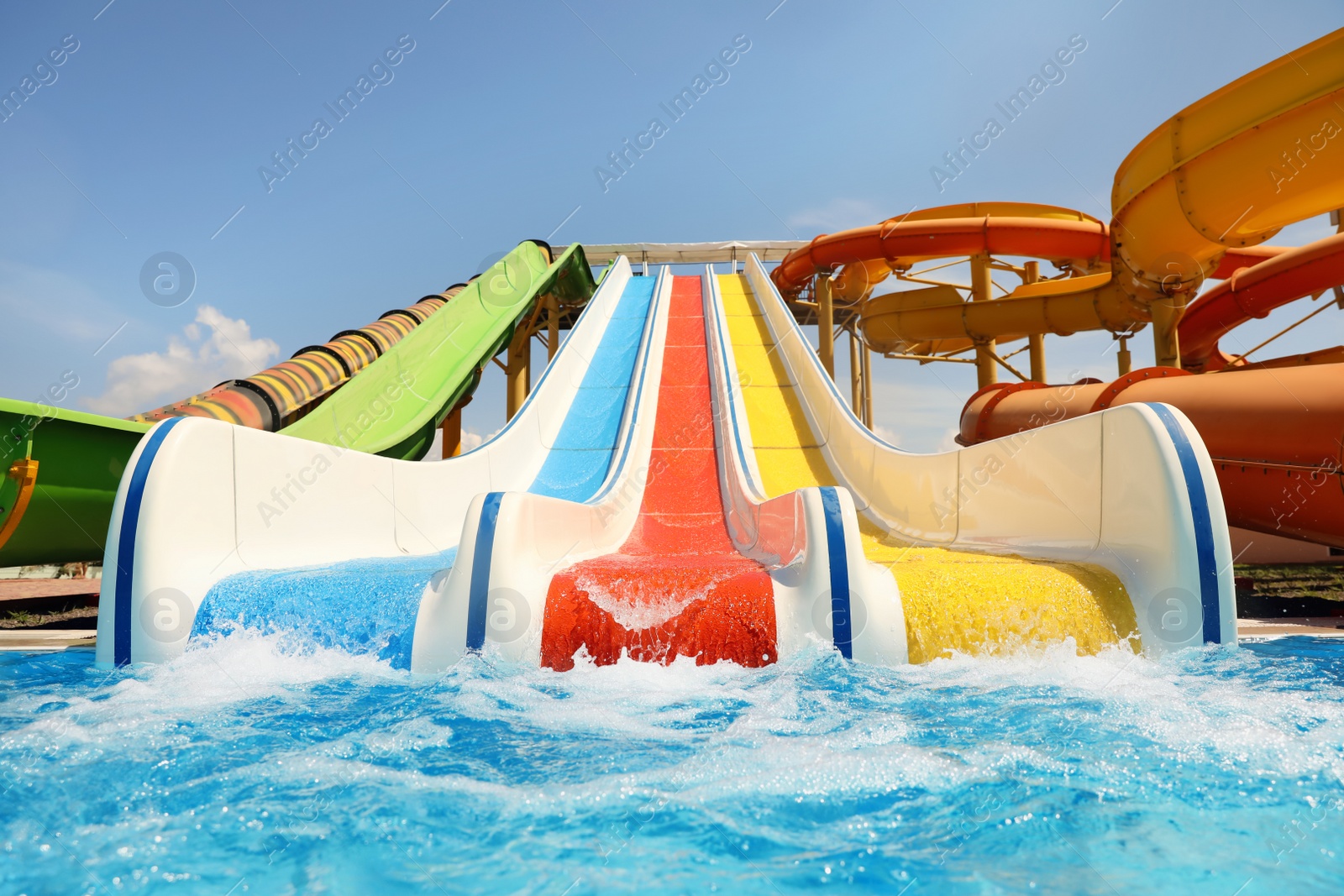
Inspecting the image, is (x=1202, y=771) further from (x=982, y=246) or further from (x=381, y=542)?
(x=982, y=246)

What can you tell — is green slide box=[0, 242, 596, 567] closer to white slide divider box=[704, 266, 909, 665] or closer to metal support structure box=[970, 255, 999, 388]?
white slide divider box=[704, 266, 909, 665]

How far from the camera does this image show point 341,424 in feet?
19.8

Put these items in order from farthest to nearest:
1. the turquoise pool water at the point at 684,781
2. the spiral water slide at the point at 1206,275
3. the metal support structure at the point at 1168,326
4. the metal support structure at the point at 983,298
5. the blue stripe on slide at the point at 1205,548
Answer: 1. the metal support structure at the point at 983,298
2. the metal support structure at the point at 1168,326
3. the spiral water slide at the point at 1206,275
4. the blue stripe on slide at the point at 1205,548
5. the turquoise pool water at the point at 684,781

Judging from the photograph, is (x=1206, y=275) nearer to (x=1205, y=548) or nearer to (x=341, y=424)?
(x=1205, y=548)

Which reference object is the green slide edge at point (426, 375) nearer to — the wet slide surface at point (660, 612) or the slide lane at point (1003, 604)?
the wet slide surface at point (660, 612)

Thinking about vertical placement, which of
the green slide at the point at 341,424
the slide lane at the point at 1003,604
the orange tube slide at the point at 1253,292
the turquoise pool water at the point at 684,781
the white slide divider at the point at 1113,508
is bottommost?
the turquoise pool water at the point at 684,781

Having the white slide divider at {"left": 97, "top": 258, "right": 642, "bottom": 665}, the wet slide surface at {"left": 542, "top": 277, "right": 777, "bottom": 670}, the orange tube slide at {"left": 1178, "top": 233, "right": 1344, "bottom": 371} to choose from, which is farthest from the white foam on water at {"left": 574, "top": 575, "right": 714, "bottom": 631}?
the orange tube slide at {"left": 1178, "top": 233, "right": 1344, "bottom": 371}

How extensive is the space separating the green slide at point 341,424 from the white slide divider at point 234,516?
1.21 m

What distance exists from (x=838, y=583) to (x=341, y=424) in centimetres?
478

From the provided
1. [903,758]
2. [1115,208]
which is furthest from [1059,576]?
[1115,208]

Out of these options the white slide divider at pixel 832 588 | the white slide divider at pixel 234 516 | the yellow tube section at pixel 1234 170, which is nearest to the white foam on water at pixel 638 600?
the white slide divider at pixel 832 588

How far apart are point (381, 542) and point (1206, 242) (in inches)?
271

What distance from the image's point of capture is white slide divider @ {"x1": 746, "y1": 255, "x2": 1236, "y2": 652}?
2.69m

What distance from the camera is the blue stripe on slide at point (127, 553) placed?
2733 mm
